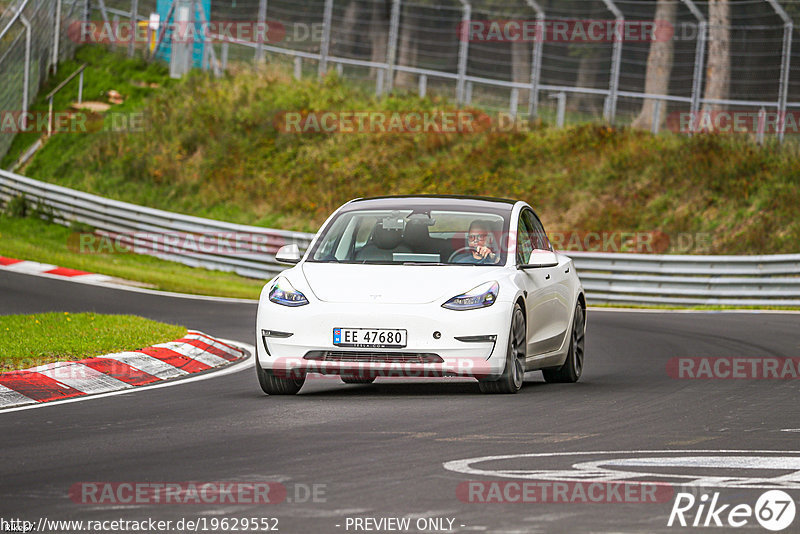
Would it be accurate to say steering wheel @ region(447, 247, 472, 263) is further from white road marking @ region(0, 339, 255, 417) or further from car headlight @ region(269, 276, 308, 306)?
white road marking @ region(0, 339, 255, 417)

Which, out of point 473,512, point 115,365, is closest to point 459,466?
point 473,512

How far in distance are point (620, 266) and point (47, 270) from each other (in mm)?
10162

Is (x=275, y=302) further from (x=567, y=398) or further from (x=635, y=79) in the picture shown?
(x=635, y=79)

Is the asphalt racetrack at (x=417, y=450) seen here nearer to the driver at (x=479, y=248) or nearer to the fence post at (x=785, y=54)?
the driver at (x=479, y=248)

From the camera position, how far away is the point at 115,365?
11.7 metres

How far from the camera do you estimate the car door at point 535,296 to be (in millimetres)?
10859

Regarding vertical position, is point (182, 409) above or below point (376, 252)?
below

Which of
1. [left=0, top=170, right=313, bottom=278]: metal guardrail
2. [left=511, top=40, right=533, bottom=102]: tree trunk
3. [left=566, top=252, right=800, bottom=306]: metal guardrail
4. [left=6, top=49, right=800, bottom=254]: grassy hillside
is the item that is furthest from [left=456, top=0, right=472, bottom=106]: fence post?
[left=566, top=252, right=800, bottom=306]: metal guardrail

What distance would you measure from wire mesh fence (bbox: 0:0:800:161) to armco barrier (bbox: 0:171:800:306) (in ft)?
18.1

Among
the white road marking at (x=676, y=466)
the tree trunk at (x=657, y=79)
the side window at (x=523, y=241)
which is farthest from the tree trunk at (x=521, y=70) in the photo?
the white road marking at (x=676, y=466)

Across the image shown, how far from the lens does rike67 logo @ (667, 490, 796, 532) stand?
570 cm

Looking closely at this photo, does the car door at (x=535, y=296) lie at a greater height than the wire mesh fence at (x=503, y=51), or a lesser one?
lesser

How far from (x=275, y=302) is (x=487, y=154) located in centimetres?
2289

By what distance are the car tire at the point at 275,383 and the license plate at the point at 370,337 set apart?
22.7 inches
